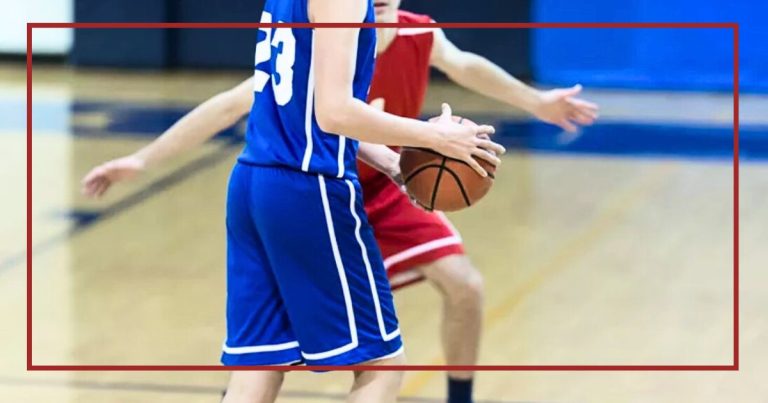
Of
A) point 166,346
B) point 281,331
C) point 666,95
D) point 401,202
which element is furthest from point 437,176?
point 666,95

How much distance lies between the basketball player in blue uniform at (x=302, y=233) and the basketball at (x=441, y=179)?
13 cm

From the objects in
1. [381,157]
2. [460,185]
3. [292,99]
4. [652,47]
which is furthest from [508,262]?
[652,47]

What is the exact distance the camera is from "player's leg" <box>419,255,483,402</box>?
4.14m

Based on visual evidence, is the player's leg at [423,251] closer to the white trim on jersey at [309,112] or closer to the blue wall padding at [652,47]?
the white trim on jersey at [309,112]

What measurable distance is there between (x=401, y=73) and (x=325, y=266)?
112 cm

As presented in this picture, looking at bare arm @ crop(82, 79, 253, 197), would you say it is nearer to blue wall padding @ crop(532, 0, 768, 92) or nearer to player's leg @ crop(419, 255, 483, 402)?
player's leg @ crop(419, 255, 483, 402)

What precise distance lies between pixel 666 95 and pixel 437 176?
7.66 m

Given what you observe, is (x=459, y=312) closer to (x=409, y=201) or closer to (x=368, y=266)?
(x=409, y=201)

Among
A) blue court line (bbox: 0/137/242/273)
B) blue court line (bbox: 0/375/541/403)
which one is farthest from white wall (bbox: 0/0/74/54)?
blue court line (bbox: 0/375/541/403)

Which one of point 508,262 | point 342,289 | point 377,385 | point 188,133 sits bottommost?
point 508,262

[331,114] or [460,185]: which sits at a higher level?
[331,114]

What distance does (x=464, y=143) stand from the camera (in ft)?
9.90

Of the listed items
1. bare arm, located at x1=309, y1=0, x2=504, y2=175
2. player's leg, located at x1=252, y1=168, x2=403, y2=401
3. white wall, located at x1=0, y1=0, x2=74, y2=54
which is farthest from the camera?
white wall, located at x1=0, y1=0, x2=74, y2=54

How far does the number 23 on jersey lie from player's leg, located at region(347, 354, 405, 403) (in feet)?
2.08
